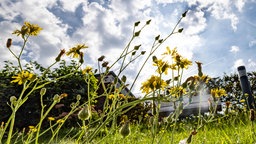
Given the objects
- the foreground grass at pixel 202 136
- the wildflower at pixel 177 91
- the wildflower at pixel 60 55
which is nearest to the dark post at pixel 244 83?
the foreground grass at pixel 202 136

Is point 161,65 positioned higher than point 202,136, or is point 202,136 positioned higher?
point 161,65

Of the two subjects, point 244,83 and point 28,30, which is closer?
point 28,30

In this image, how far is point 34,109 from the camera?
23.9 ft

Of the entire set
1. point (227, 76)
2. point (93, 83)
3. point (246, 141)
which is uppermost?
point (227, 76)

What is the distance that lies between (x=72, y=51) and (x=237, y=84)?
10136mm

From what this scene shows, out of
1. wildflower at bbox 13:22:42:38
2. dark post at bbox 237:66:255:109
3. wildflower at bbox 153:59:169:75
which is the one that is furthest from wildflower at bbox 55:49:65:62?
dark post at bbox 237:66:255:109

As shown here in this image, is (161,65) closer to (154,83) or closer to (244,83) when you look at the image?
(154,83)

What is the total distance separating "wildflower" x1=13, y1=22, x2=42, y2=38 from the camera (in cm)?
147

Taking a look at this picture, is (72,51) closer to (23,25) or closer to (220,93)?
(23,25)

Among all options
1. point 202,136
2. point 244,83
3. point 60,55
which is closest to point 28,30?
point 60,55

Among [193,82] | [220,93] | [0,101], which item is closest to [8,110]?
[0,101]

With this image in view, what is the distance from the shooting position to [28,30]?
4.91 ft

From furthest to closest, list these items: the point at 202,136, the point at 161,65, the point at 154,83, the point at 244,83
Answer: the point at 244,83 < the point at 202,136 < the point at 161,65 < the point at 154,83

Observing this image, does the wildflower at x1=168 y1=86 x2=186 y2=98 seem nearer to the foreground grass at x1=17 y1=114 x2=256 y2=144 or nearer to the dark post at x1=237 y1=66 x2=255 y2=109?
the foreground grass at x1=17 y1=114 x2=256 y2=144
